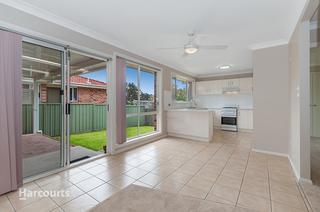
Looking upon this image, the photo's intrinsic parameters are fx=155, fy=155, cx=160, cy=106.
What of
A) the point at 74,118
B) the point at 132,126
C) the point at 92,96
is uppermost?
the point at 92,96

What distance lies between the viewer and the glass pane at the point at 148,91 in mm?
4682

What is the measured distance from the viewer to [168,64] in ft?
17.8

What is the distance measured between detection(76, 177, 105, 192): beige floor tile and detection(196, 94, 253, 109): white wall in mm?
6165

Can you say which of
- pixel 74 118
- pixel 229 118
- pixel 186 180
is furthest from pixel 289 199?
pixel 74 118

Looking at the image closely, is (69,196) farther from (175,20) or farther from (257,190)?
(175,20)

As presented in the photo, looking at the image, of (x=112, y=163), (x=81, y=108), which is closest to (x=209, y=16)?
(x=112, y=163)

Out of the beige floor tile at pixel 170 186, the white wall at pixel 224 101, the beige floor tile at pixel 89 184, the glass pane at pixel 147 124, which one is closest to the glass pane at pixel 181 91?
the white wall at pixel 224 101

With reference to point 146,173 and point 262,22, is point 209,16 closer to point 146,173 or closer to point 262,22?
point 262,22

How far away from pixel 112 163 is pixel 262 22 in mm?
3712

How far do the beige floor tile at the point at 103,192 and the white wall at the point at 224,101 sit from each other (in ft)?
20.3

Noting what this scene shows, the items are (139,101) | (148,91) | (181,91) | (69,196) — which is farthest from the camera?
(181,91)

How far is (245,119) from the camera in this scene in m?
6.21

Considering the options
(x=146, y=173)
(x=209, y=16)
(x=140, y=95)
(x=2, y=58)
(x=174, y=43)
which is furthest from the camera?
(x=140, y=95)

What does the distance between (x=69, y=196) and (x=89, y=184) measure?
1.06 ft
